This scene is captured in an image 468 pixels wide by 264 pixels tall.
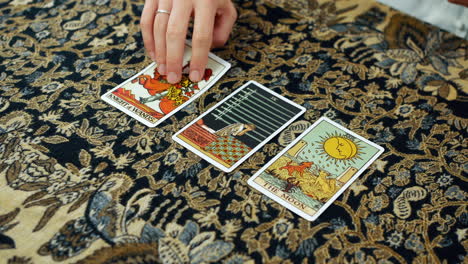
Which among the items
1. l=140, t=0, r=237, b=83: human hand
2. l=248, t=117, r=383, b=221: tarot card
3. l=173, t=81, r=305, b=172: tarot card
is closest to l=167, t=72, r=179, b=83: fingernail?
l=140, t=0, r=237, b=83: human hand

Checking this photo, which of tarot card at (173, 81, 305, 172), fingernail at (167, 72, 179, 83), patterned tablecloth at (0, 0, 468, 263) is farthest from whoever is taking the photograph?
fingernail at (167, 72, 179, 83)

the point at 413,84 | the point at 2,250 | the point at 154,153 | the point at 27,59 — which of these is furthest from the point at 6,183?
the point at 413,84

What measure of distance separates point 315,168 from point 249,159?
15 centimetres

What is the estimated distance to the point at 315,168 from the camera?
1075mm

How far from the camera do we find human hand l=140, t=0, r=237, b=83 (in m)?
1.16

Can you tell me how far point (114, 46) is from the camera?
1378 mm

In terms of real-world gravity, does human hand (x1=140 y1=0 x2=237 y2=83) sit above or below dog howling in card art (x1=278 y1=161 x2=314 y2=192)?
above

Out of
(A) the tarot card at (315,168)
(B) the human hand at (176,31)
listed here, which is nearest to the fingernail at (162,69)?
(B) the human hand at (176,31)

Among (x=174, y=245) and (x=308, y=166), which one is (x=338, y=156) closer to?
(x=308, y=166)

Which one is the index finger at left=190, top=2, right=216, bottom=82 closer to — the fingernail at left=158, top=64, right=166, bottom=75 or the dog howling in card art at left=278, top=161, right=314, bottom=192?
the fingernail at left=158, top=64, right=166, bottom=75

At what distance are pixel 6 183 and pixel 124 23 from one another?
63 cm

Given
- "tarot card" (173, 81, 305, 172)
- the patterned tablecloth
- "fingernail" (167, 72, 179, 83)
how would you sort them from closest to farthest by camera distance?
the patterned tablecloth < "tarot card" (173, 81, 305, 172) < "fingernail" (167, 72, 179, 83)

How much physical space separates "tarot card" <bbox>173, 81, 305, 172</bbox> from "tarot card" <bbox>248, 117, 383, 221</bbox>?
65 mm

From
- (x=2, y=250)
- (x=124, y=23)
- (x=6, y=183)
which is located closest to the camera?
(x=2, y=250)
